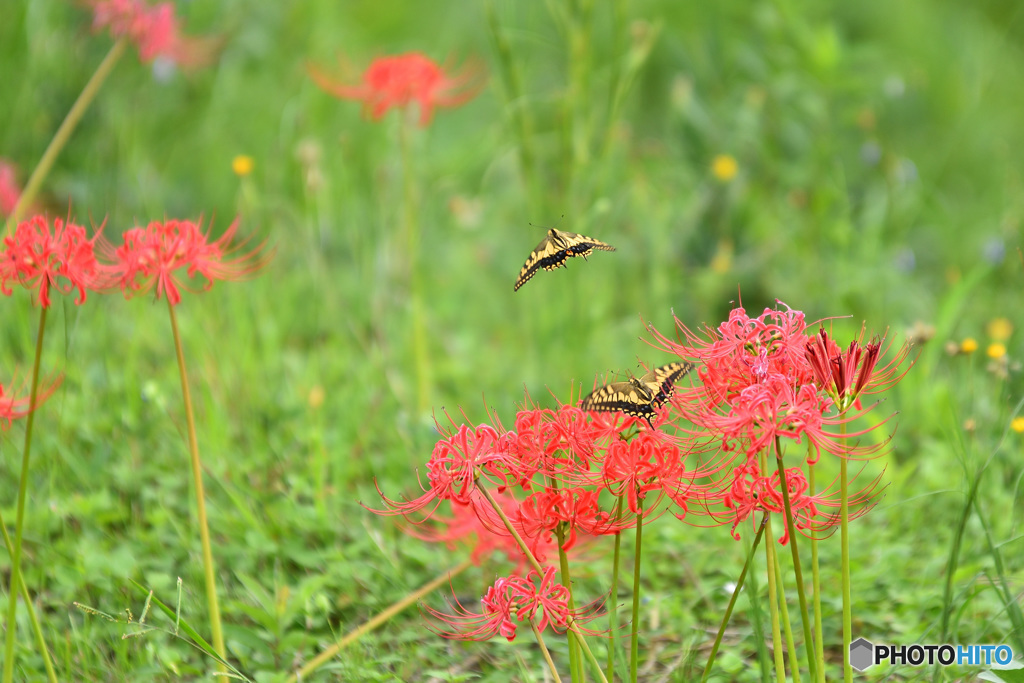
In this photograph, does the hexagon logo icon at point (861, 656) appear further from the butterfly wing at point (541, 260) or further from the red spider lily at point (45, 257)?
the red spider lily at point (45, 257)

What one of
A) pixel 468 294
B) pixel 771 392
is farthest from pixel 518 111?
pixel 771 392

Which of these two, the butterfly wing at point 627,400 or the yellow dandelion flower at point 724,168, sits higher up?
the yellow dandelion flower at point 724,168

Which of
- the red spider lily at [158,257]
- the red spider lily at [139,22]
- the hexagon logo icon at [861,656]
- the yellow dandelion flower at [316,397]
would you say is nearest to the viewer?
the red spider lily at [158,257]

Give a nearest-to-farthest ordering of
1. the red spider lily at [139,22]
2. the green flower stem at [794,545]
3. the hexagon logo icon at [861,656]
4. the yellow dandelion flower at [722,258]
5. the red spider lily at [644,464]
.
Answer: the green flower stem at [794,545], the red spider lily at [644,464], the hexagon logo icon at [861,656], the red spider lily at [139,22], the yellow dandelion flower at [722,258]

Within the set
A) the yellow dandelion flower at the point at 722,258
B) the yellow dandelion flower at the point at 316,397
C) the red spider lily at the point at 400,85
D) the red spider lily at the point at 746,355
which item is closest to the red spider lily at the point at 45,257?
the red spider lily at the point at 746,355

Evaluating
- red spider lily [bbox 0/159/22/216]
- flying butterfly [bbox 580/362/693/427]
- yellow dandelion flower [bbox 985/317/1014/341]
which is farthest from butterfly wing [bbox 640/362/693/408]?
red spider lily [bbox 0/159/22/216]

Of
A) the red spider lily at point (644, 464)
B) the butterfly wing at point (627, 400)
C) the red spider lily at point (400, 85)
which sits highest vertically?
the red spider lily at point (400, 85)

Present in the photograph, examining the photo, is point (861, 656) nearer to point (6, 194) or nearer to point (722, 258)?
point (722, 258)
